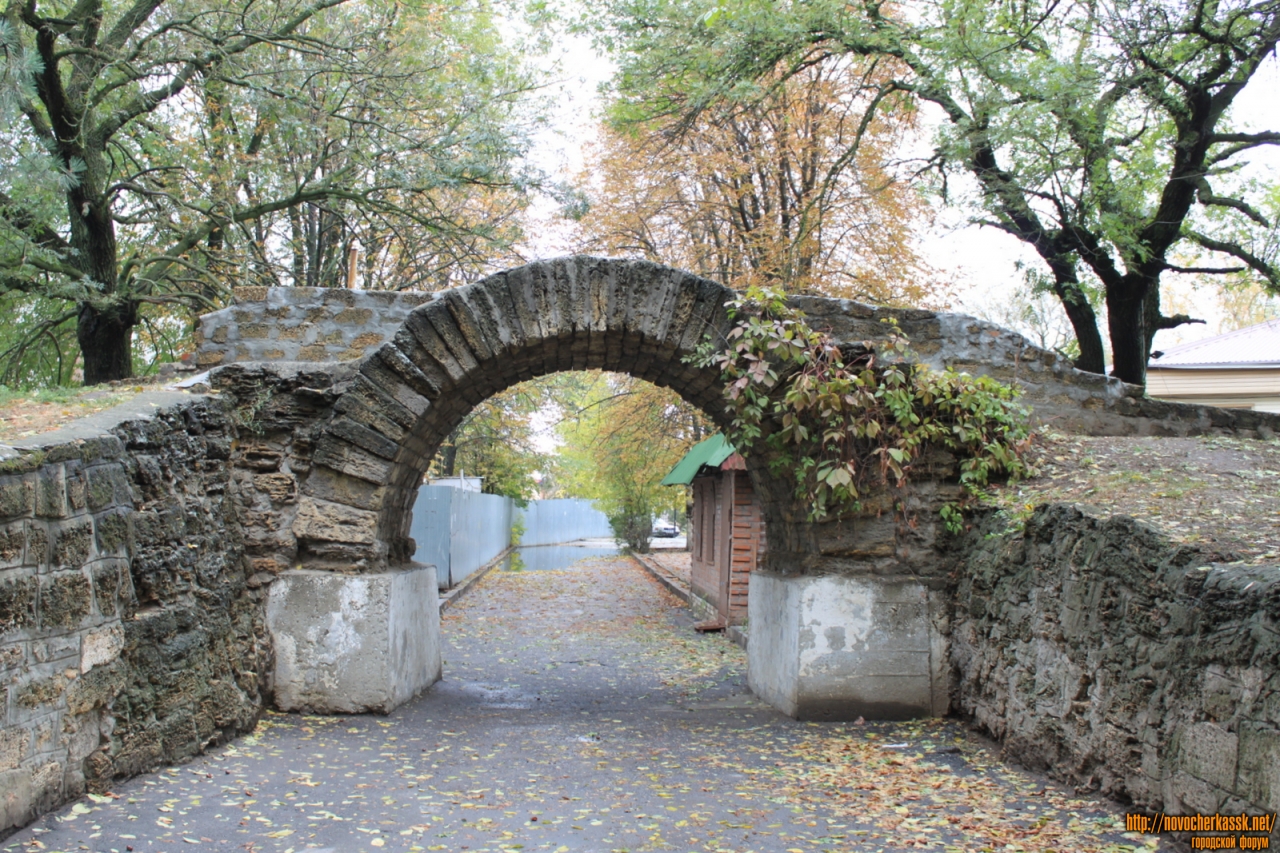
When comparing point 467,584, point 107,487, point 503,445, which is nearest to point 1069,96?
point 107,487

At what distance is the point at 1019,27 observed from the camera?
9.88 m

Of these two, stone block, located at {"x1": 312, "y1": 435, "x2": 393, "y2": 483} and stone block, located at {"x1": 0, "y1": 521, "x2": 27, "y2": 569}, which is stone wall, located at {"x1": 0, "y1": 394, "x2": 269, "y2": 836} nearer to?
stone block, located at {"x1": 0, "y1": 521, "x2": 27, "y2": 569}

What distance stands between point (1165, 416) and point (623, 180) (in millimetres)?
10820

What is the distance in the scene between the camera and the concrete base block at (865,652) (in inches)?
259

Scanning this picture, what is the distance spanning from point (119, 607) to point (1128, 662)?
15.9 ft

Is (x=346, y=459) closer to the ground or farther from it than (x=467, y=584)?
farther from it

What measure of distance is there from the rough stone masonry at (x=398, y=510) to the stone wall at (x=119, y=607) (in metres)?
0.02

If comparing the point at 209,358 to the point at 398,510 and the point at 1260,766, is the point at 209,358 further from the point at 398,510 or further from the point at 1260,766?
the point at 1260,766

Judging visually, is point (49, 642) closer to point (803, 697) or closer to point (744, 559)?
point (803, 697)

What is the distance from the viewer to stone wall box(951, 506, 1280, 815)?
11.5 feet

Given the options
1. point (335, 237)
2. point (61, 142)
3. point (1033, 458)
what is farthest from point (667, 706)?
point (335, 237)

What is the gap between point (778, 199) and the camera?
50.4 feet

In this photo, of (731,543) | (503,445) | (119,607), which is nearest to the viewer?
(119,607)

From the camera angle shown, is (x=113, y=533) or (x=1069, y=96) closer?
(x=113, y=533)
